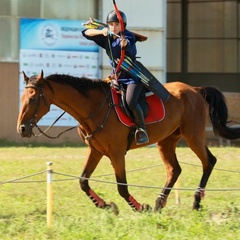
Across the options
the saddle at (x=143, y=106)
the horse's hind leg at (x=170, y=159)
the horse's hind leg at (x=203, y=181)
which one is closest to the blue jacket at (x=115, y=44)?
the saddle at (x=143, y=106)

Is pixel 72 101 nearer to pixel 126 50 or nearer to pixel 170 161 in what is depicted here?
pixel 126 50

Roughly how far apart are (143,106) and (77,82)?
3.26ft

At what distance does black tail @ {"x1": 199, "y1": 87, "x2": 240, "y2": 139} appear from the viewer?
11508 mm

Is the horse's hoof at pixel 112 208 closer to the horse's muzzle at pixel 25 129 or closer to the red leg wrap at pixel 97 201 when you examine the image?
the red leg wrap at pixel 97 201

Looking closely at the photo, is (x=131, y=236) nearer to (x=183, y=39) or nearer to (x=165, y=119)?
(x=165, y=119)

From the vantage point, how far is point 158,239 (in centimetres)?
786

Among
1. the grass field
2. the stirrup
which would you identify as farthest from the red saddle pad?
the grass field

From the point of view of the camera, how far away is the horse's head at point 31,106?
9.31 m

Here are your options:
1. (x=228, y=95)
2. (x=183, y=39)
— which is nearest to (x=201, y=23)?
(x=183, y=39)

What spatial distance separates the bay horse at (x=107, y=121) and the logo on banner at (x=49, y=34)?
9586mm

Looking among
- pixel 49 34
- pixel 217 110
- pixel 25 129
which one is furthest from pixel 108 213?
pixel 49 34

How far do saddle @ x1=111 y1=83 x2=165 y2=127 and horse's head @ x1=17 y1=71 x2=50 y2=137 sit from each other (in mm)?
1033

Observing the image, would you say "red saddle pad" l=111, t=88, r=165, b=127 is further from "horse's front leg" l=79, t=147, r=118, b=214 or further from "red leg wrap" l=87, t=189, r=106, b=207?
"red leg wrap" l=87, t=189, r=106, b=207

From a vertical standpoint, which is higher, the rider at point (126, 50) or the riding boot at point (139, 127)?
the rider at point (126, 50)
